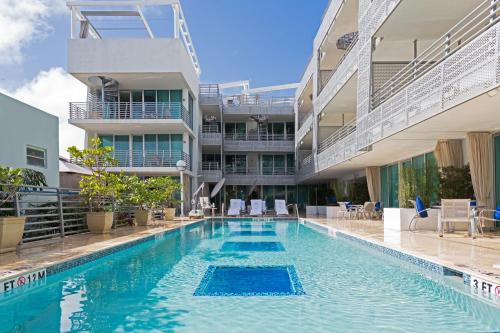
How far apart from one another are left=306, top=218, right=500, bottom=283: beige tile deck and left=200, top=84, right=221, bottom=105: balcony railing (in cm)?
1890

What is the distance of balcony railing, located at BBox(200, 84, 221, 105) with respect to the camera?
2619cm

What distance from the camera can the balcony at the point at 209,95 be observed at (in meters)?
26.2

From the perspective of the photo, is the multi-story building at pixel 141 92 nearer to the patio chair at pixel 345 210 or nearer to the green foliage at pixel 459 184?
the patio chair at pixel 345 210

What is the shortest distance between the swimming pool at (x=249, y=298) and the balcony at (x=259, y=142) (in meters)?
20.6

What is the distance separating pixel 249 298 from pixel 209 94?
2284 cm

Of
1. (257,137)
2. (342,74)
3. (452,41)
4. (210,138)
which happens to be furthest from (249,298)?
(257,137)

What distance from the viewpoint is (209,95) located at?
86.7ft

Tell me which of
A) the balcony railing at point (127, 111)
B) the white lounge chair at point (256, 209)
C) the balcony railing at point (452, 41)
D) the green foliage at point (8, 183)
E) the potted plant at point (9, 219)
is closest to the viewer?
the balcony railing at point (452, 41)

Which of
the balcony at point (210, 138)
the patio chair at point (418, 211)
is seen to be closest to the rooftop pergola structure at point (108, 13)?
the balcony at point (210, 138)

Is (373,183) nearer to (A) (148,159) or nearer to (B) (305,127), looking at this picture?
(B) (305,127)

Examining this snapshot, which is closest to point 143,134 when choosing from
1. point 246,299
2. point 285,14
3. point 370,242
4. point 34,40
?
point 34,40

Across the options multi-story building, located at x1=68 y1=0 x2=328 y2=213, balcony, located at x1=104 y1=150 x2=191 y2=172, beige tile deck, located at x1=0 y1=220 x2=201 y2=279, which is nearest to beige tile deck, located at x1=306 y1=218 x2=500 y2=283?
beige tile deck, located at x1=0 y1=220 x2=201 y2=279

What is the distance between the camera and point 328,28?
16391mm

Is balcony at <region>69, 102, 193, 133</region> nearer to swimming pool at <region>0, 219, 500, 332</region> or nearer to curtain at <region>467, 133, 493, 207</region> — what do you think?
swimming pool at <region>0, 219, 500, 332</region>
